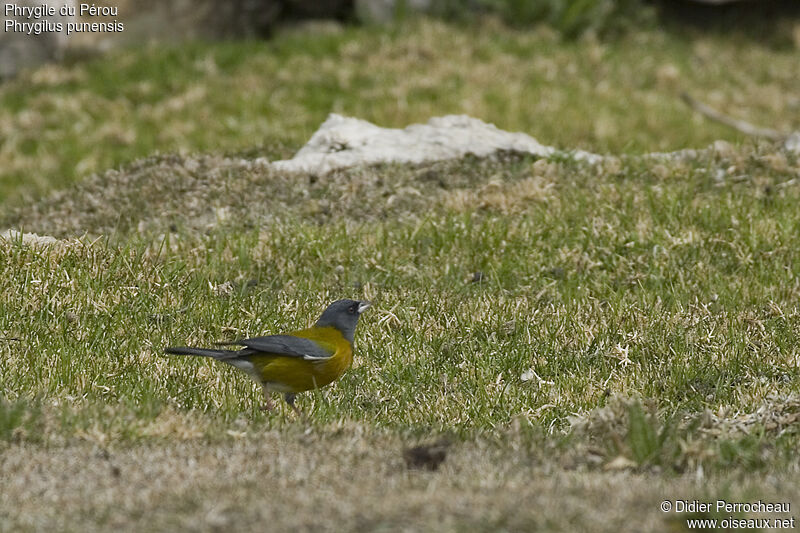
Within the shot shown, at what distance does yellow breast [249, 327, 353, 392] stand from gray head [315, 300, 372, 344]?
0.09 metres

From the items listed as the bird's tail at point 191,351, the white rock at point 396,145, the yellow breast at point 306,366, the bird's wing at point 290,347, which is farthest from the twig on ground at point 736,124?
the bird's tail at point 191,351

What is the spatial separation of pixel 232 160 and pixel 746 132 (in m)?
7.41

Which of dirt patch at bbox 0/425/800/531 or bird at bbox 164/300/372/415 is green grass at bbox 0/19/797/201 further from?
dirt patch at bbox 0/425/800/531

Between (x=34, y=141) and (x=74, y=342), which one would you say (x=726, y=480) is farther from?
(x=34, y=141)

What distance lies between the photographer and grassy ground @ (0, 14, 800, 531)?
14.4ft

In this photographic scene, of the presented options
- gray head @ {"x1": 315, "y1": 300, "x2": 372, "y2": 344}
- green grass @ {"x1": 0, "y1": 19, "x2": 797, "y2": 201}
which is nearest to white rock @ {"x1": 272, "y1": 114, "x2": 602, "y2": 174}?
green grass @ {"x1": 0, "y1": 19, "x2": 797, "y2": 201}

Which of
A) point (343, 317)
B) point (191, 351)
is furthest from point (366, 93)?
point (191, 351)

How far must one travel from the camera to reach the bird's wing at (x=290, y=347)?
603 cm

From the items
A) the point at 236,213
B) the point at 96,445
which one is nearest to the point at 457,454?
the point at 96,445

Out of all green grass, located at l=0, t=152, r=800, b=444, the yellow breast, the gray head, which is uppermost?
the gray head

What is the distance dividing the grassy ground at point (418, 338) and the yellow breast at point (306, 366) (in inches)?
7.5

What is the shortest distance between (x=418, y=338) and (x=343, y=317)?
1259 mm

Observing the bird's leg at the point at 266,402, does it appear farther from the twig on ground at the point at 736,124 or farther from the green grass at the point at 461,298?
the twig on ground at the point at 736,124

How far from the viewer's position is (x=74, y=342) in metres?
7.23
